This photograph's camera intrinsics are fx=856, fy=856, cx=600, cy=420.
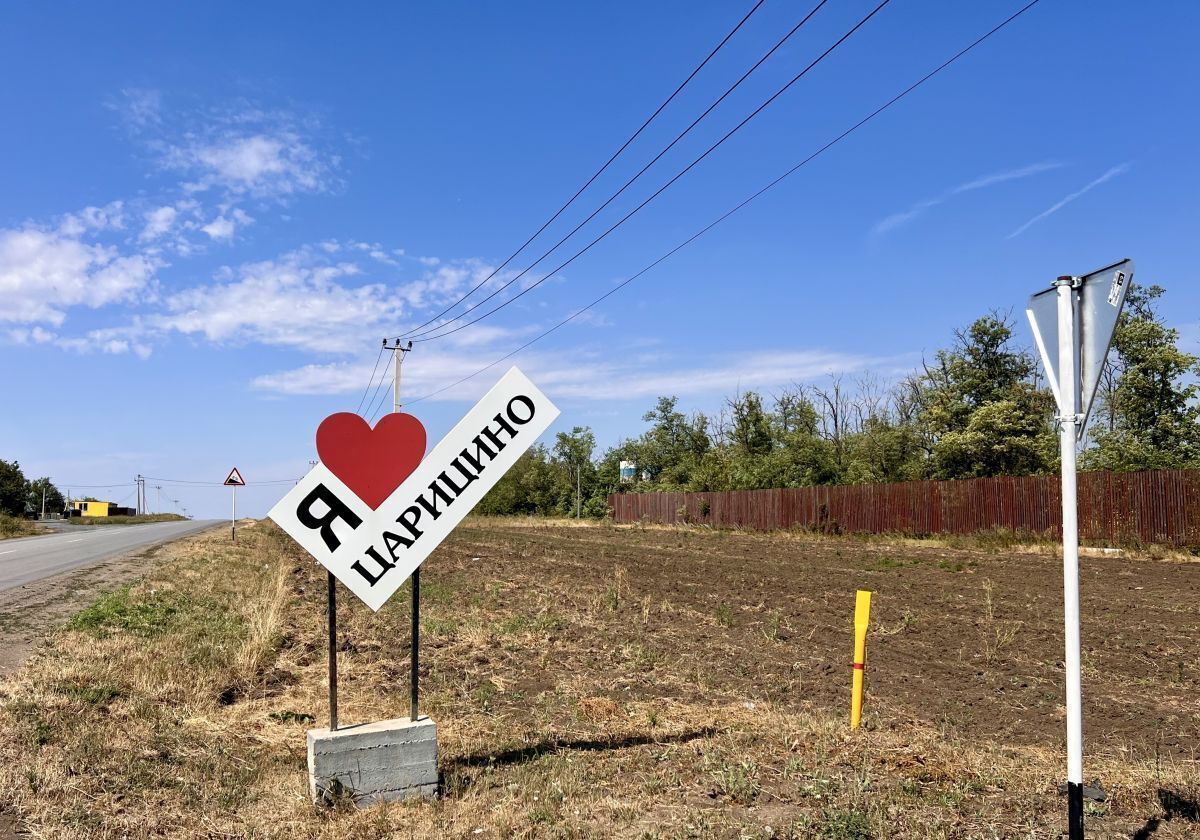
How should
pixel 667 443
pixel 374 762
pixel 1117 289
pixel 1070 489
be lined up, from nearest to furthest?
pixel 1117 289 → pixel 1070 489 → pixel 374 762 → pixel 667 443

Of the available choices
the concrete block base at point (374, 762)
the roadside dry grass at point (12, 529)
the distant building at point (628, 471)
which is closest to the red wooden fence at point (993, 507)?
the concrete block base at point (374, 762)

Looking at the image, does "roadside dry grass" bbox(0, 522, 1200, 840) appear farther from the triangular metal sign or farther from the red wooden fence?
the red wooden fence

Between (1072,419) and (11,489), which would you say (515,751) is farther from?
(11,489)

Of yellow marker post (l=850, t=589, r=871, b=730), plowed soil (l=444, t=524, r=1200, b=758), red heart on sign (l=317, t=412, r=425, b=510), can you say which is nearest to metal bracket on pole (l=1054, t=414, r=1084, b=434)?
yellow marker post (l=850, t=589, r=871, b=730)

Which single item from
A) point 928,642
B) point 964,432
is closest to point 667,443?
point 964,432

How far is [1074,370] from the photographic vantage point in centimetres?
404

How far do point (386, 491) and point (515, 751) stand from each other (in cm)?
201

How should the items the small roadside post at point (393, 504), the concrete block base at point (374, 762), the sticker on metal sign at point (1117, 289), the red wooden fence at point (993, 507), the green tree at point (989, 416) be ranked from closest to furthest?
the sticker on metal sign at point (1117, 289) < the concrete block base at point (374, 762) < the small roadside post at point (393, 504) < the red wooden fence at point (993, 507) < the green tree at point (989, 416)

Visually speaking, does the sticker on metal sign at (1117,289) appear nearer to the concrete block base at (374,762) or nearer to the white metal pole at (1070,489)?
the white metal pole at (1070,489)

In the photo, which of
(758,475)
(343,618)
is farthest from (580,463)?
(343,618)

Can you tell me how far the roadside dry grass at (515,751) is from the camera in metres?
4.54

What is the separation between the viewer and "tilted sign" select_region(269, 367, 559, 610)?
5.41m

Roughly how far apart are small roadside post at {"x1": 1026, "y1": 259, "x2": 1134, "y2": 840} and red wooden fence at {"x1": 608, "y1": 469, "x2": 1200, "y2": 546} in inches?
921

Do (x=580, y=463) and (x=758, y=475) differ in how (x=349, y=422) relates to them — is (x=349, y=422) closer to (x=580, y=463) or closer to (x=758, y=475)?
(x=758, y=475)
